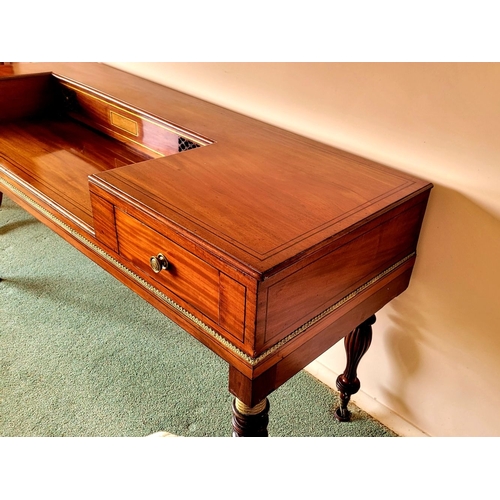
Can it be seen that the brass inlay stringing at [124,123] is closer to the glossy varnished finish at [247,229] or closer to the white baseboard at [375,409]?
the glossy varnished finish at [247,229]

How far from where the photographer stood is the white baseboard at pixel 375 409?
3.45 ft

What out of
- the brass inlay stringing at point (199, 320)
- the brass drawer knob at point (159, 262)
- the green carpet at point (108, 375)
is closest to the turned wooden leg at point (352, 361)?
the green carpet at point (108, 375)

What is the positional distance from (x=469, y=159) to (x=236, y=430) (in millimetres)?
520

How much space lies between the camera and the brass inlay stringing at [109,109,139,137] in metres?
1.15

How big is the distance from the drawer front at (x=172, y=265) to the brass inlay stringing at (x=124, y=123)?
44 cm

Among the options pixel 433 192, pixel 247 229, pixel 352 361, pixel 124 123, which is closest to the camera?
pixel 247 229

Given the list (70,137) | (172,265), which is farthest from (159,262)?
(70,137)

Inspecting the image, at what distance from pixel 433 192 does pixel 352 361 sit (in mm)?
377

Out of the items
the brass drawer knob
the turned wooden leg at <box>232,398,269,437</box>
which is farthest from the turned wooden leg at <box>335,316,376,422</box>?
the brass drawer knob

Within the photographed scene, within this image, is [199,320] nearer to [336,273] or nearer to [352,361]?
[336,273]

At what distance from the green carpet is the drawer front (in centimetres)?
49

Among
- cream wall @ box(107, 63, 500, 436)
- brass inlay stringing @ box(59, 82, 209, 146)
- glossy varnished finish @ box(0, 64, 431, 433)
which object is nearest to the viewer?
glossy varnished finish @ box(0, 64, 431, 433)

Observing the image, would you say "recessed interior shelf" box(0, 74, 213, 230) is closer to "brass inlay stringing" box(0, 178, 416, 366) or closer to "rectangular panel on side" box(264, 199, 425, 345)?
"brass inlay stringing" box(0, 178, 416, 366)

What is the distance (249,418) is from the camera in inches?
28.6
